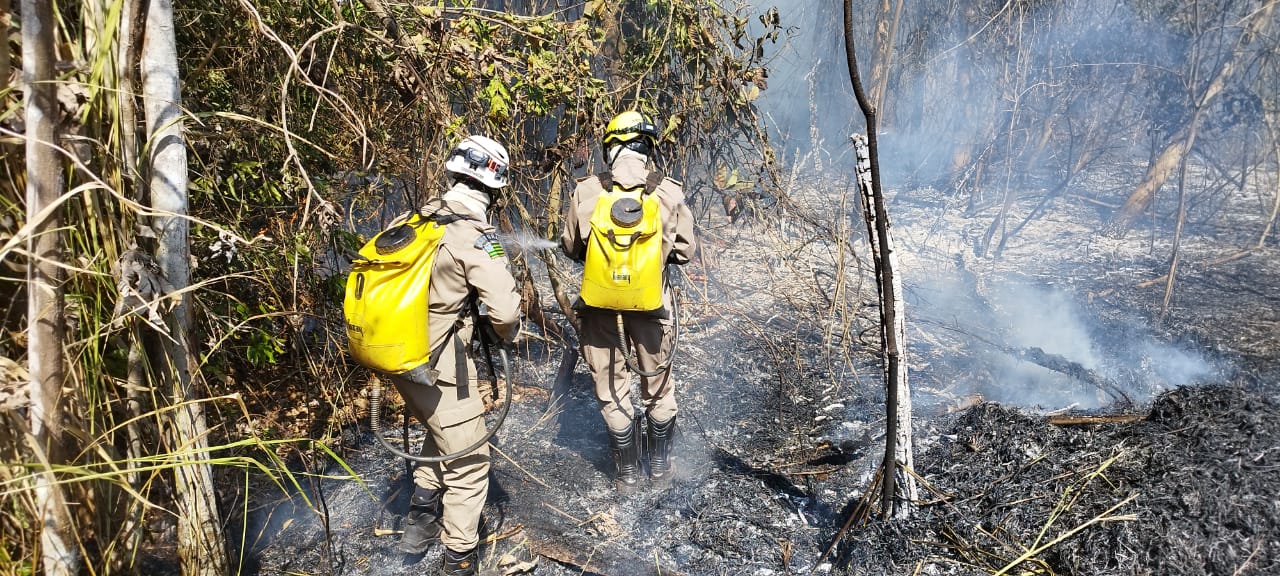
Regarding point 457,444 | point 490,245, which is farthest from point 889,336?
point 457,444

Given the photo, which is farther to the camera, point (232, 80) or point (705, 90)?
point (705, 90)

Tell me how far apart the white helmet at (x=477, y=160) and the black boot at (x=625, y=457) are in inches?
66.6

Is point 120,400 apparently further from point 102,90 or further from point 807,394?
point 807,394

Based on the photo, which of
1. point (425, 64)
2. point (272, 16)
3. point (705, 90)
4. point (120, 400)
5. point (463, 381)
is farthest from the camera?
point (705, 90)

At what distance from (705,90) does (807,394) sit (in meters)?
2.56

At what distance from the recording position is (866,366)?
17.6ft

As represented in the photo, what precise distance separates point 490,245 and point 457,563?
4.92ft

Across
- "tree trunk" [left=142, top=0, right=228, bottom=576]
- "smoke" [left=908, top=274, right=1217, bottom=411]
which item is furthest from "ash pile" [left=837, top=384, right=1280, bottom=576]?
"tree trunk" [left=142, top=0, right=228, bottom=576]

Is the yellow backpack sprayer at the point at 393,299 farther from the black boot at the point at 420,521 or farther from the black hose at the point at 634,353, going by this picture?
the black hose at the point at 634,353

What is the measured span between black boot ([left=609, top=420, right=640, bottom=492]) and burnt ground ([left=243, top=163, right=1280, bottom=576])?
0.14 m

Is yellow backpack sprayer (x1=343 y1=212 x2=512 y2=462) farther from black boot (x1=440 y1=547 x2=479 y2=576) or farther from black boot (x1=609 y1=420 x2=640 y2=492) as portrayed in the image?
black boot (x1=609 y1=420 x2=640 y2=492)

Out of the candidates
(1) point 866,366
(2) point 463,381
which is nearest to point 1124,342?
(1) point 866,366

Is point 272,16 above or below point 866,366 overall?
above

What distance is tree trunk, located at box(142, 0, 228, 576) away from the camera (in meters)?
2.42
